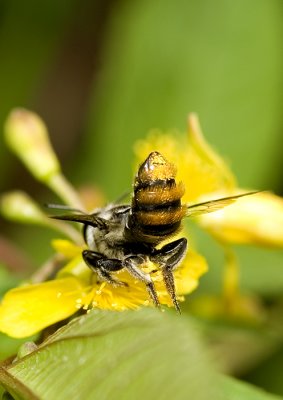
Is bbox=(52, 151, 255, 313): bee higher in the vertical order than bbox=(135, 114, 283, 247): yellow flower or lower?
higher

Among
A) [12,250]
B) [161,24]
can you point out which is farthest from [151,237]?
[161,24]

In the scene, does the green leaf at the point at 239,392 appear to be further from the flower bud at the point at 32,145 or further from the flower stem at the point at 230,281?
the flower bud at the point at 32,145

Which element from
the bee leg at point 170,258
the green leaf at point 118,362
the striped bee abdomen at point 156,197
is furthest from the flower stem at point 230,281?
the green leaf at point 118,362

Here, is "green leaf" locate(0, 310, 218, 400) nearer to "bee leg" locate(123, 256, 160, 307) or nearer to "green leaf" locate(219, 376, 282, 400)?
"bee leg" locate(123, 256, 160, 307)

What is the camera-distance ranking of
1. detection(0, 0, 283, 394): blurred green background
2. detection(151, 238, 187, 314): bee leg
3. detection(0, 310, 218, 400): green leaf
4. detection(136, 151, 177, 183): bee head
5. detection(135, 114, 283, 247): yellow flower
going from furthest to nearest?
1. detection(0, 0, 283, 394): blurred green background
2. detection(135, 114, 283, 247): yellow flower
3. detection(151, 238, 187, 314): bee leg
4. detection(136, 151, 177, 183): bee head
5. detection(0, 310, 218, 400): green leaf

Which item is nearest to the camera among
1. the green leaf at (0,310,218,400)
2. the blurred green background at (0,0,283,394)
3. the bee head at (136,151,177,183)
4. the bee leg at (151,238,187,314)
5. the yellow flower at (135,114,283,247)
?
the green leaf at (0,310,218,400)

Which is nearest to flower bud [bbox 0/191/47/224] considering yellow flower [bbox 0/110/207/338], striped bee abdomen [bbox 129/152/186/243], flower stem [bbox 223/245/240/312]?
yellow flower [bbox 0/110/207/338]
